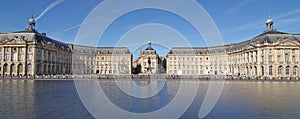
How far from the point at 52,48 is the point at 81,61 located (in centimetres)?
1987

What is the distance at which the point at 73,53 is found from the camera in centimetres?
9850

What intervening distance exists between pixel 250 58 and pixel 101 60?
65786mm

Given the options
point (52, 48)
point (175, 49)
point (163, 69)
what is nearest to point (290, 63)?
point (175, 49)

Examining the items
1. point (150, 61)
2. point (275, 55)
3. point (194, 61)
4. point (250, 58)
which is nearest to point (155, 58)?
point (150, 61)

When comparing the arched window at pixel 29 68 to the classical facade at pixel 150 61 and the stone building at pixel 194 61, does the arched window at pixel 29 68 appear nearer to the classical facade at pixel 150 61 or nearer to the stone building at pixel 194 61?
the classical facade at pixel 150 61

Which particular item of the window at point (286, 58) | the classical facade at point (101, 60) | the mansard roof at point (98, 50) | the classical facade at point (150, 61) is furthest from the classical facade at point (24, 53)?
the window at point (286, 58)

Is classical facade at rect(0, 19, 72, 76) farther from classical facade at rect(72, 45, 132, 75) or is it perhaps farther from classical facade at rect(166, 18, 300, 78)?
classical facade at rect(166, 18, 300, 78)

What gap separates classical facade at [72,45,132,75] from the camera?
320 feet

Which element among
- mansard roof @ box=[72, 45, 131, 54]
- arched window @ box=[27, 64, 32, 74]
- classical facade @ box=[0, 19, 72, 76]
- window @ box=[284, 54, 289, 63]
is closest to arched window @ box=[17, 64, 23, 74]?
classical facade @ box=[0, 19, 72, 76]

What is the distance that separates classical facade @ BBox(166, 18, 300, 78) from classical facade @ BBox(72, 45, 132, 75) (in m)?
21.5

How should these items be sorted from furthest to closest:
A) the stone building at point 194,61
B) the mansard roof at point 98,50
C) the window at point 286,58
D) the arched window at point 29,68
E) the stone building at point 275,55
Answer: the stone building at point 194,61 < the mansard roof at point 98,50 < the arched window at point 29,68 < the window at point 286,58 < the stone building at point 275,55

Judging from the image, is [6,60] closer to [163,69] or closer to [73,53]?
[73,53]

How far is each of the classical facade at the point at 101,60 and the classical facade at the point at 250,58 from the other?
2150 cm

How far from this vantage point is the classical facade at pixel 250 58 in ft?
220
